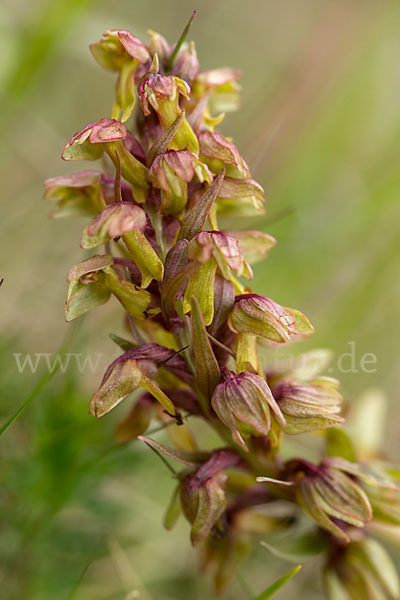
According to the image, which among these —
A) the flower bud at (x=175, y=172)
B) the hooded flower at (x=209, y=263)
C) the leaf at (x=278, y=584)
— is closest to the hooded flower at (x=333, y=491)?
the leaf at (x=278, y=584)

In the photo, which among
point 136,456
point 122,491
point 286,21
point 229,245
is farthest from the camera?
Result: point 286,21

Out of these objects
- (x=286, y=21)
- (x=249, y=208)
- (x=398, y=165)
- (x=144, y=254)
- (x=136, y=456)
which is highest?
(x=286, y=21)

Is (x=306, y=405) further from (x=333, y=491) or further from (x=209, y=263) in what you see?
(x=209, y=263)

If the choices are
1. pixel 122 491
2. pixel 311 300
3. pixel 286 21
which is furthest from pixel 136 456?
pixel 286 21

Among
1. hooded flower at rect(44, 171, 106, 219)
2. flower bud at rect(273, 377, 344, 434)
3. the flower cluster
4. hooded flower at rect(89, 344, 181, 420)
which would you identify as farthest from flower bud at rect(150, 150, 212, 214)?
flower bud at rect(273, 377, 344, 434)

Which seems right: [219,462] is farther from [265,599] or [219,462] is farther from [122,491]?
[122,491]

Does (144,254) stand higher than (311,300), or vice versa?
(144,254)

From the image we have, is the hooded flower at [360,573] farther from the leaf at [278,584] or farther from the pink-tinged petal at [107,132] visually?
the pink-tinged petal at [107,132]

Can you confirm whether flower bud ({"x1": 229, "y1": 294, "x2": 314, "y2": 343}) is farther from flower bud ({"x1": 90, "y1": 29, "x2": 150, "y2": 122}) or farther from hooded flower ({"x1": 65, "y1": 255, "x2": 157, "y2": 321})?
flower bud ({"x1": 90, "y1": 29, "x2": 150, "y2": 122})
